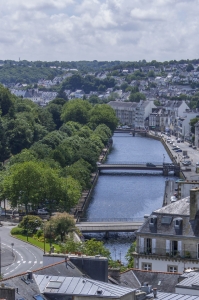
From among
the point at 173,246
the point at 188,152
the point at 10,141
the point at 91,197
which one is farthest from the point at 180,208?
the point at 188,152

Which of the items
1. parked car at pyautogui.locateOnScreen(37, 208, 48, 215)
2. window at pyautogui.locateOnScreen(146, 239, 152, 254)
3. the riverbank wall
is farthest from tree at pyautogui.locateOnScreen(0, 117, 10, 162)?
window at pyautogui.locateOnScreen(146, 239, 152, 254)

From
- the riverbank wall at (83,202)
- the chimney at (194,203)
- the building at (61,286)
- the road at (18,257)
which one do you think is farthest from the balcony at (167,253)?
the riverbank wall at (83,202)

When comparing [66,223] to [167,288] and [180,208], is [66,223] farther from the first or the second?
[167,288]

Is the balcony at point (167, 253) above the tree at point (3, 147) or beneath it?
above

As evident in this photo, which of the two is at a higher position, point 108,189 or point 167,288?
point 167,288

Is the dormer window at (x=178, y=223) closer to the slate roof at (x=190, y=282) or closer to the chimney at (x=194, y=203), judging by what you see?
the chimney at (x=194, y=203)

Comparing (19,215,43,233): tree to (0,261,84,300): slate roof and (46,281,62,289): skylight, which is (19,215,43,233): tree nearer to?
(0,261,84,300): slate roof
